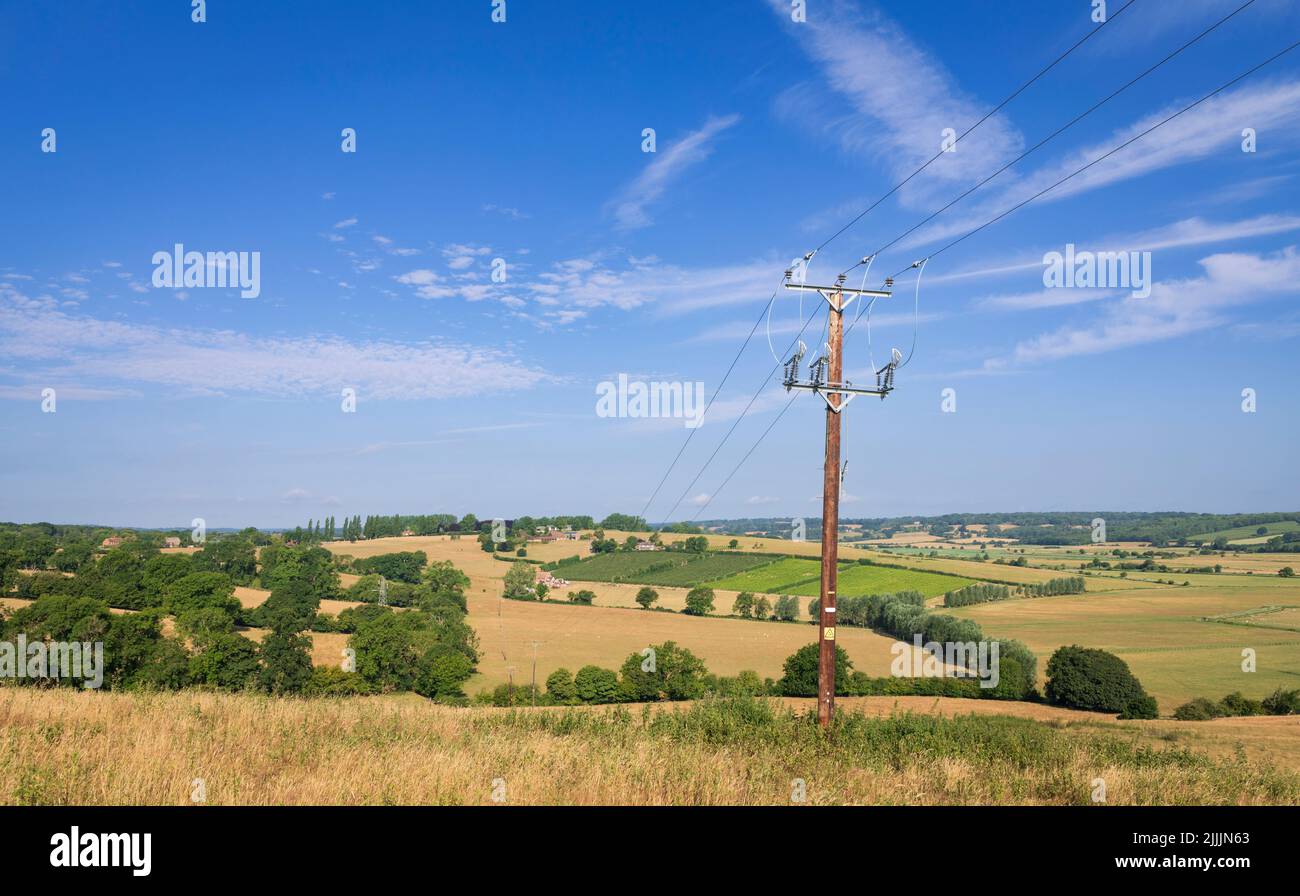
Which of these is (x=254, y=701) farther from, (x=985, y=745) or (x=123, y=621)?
(x=123, y=621)

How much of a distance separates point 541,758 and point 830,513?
8.24 metres

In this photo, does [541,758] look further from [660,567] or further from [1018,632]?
[660,567]

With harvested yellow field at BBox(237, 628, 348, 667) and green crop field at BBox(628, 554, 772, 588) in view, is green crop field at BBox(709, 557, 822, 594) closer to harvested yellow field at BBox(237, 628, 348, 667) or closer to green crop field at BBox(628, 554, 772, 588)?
green crop field at BBox(628, 554, 772, 588)

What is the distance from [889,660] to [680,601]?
110ft

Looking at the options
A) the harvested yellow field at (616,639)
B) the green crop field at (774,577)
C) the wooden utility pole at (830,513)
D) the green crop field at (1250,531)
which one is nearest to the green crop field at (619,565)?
the green crop field at (774,577)

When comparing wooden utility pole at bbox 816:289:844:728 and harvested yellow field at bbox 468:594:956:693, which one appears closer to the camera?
wooden utility pole at bbox 816:289:844:728

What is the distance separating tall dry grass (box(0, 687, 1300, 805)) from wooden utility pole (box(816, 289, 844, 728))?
0.83 metres

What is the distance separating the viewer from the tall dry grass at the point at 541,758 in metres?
8.01

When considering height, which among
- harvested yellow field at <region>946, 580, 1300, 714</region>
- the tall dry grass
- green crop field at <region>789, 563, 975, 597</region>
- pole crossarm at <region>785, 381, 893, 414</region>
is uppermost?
pole crossarm at <region>785, 381, 893, 414</region>

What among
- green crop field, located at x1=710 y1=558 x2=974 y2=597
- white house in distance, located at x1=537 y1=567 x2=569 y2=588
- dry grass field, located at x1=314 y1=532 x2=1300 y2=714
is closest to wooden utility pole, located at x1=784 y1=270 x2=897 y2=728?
dry grass field, located at x1=314 y1=532 x2=1300 y2=714

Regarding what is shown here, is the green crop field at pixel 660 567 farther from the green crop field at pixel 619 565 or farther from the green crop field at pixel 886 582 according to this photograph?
the green crop field at pixel 886 582

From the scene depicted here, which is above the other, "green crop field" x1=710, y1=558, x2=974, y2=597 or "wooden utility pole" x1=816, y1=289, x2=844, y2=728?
"wooden utility pole" x1=816, y1=289, x2=844, y2=728

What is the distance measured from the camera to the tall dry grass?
8.01 meters
